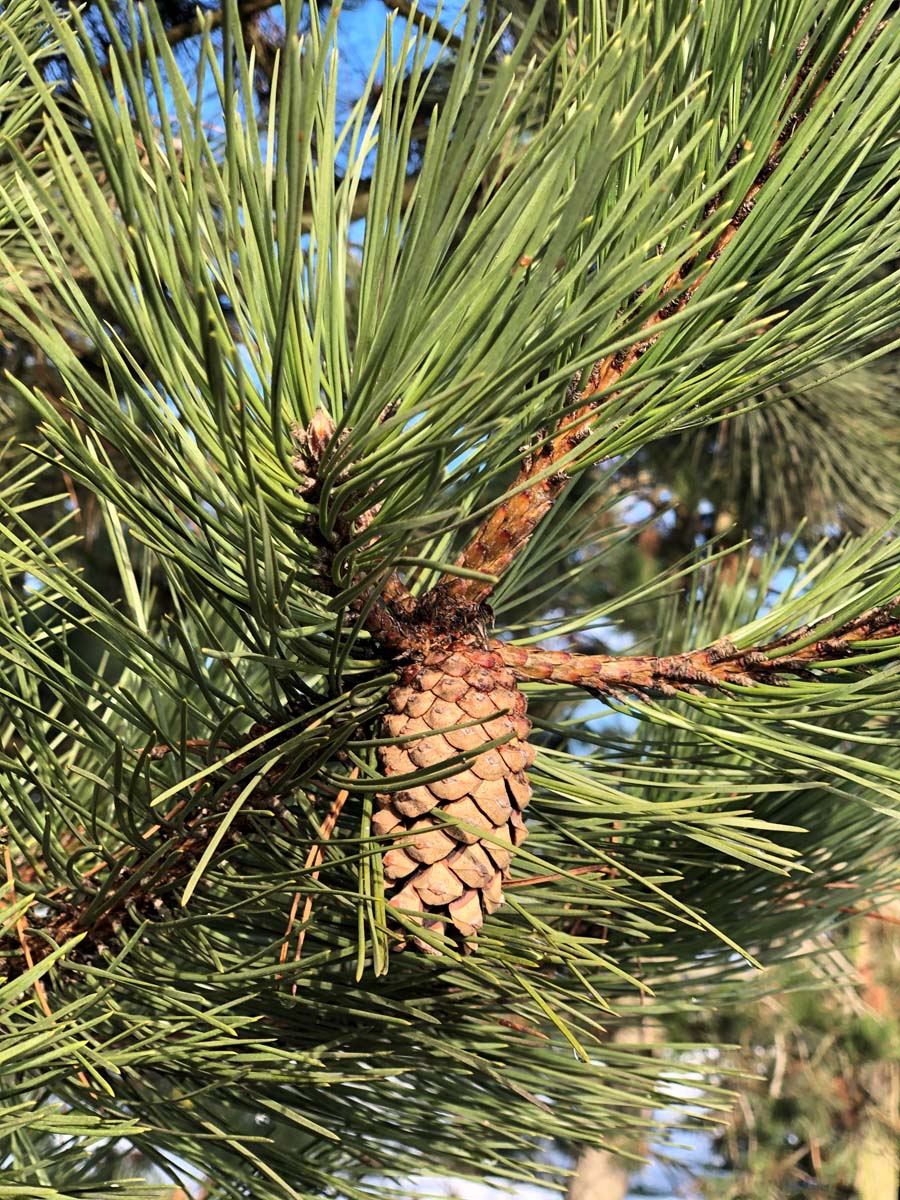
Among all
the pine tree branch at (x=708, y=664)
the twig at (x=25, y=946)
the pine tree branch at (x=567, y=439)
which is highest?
the pine tree branch at (x=567, y=439)

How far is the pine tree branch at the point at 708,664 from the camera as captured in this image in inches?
18.8

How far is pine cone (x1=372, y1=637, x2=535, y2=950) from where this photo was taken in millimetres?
433

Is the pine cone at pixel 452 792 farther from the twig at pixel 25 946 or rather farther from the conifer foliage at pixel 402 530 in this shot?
the twig at pixel 25 946

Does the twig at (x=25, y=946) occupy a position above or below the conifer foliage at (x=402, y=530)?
below

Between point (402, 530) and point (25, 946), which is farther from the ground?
point (402, 530)

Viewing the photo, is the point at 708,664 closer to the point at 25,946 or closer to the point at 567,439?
A: the point at 567,439

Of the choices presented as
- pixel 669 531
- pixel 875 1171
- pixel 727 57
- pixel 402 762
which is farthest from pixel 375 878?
pixel 875 1171

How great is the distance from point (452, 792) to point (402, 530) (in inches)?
4.7

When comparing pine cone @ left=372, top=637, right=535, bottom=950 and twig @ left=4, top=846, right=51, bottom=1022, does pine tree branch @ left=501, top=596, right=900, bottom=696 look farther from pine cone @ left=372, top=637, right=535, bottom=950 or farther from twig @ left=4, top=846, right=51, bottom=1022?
twig @ left=4, top=846, right=51, bottom=1022

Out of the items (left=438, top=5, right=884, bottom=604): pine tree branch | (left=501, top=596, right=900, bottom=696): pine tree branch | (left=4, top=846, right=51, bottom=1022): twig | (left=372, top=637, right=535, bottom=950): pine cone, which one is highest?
(left=438, top=5, right=884, bottom=604): pine tree branch

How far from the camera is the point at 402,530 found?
360mm

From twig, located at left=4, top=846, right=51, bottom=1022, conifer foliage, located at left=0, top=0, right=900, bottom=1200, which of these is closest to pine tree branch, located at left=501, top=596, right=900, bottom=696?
conifer foliage, located at left=0, top=0, right=900, bottom=1200

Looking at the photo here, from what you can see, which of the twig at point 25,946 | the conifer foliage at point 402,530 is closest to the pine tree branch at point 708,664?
the conifer foliage at point 402,530

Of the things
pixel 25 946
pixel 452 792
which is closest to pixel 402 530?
pixel 452 792
